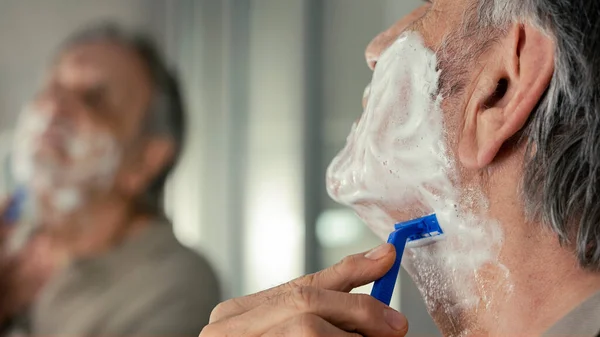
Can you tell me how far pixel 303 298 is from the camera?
1.96 feet

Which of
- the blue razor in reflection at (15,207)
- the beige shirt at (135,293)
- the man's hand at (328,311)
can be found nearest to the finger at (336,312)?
the man's hand at (328,311)

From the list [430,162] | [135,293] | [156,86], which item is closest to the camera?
[430,162]

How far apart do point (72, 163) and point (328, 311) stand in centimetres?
130

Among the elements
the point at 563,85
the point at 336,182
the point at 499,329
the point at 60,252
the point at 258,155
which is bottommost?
the point at 60,252

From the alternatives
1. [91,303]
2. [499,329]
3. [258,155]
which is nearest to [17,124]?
[91,303]

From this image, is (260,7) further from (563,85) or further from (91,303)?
(563,85)

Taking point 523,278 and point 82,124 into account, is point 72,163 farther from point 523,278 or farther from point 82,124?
point 523,278

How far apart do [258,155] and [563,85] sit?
112 cm

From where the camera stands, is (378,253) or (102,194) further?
(102,194)

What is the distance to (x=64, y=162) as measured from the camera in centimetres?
176

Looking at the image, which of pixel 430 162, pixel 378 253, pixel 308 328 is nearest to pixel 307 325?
pixel 308 328

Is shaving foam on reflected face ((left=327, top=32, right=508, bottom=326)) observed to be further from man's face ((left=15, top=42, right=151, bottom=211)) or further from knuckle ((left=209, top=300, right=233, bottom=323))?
man's face ((left=15, top=42, right=151, bottom=211))

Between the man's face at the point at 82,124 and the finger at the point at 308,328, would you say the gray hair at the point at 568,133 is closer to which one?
the finger at the point at 308,328

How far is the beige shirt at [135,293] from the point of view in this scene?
1661 mm
